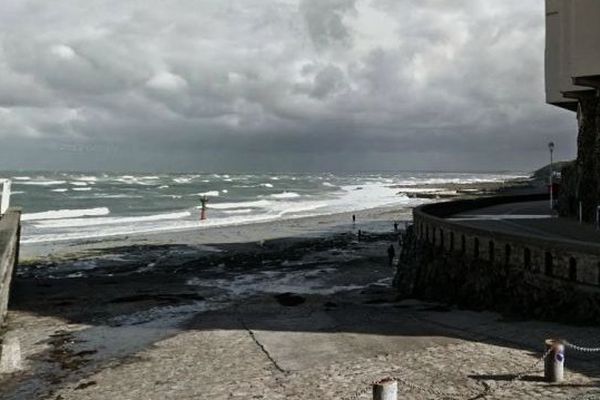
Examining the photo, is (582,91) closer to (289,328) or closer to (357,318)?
A: (357,318)

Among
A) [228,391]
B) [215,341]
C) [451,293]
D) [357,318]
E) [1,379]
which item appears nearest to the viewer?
[228,391]

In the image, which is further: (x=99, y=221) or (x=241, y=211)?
(x=241, y=211)

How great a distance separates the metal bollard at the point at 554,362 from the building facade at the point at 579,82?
45.4ft

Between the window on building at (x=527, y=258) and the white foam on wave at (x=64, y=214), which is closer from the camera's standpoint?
the window on building at (x=527, y=258)

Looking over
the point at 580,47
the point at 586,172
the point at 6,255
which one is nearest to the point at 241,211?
the point at 586,172

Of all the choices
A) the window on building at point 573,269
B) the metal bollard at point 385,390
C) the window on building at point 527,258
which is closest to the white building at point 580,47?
the window on building at point 527,258

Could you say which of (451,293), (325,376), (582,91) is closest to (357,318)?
(451,293)

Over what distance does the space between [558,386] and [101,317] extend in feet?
48.0

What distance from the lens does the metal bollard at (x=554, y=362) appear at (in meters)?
10.2

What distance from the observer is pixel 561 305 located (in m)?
14.1

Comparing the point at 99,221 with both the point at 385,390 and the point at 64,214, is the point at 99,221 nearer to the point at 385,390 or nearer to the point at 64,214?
the point at 64,214

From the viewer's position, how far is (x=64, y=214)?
194 feet

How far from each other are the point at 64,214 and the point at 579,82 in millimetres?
51541

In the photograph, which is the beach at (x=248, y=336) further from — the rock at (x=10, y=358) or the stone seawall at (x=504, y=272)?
the stone seawall at (x=504, y=272)
